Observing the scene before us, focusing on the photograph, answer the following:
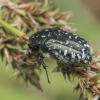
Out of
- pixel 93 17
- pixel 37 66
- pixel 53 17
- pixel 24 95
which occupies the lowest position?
pixel 24 95

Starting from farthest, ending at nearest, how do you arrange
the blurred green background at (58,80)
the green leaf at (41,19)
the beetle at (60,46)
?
the blurred green background at (58,80), the green leaf at (41,19), the beetle at (60,46)

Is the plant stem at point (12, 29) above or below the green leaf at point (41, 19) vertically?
below

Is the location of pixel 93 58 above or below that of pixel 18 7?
below

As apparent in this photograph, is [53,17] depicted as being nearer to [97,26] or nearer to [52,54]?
[52,54]

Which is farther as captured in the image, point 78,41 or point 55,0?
point 55,0

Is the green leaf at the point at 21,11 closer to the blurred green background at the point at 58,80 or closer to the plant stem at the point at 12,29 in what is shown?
the plant stem at the point at 12,29

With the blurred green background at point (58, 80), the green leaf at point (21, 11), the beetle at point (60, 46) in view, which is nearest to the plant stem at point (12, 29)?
the beetle at point (60, 46)

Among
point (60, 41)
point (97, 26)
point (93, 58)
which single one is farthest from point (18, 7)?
point (97, 26)
